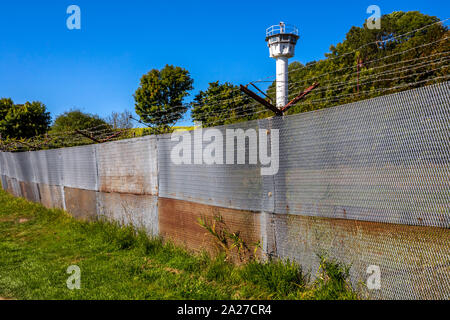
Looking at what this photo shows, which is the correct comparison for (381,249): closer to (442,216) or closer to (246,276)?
(442,216)

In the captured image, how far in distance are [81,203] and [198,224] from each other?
5.07 meters

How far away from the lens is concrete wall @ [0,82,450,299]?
250 centimetres

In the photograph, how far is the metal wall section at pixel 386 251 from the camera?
246cm

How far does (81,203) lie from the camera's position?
27.6ft

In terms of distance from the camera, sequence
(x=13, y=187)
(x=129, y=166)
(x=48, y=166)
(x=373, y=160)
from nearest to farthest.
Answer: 1. (x=373, y=160)
2. (x=129, y=166)
3. (x=48, y=166)
4. (x=13, y=187)

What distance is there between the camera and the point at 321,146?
327cm

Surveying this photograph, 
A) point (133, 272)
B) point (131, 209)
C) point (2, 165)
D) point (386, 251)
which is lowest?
point (133, 272)

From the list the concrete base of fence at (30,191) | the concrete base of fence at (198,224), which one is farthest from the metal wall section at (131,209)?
the concrete base of fence at (30,191)

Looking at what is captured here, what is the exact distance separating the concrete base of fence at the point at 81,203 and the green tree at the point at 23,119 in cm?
3224

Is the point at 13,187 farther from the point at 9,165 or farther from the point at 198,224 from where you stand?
the point at 198,224

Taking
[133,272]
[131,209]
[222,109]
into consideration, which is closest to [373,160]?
[133,272]
